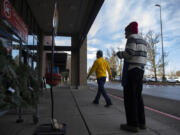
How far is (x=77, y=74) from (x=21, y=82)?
41.4 ft

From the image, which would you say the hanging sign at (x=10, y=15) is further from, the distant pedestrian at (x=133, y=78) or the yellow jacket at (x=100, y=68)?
the distant pedestrian at (x=133, y=78)

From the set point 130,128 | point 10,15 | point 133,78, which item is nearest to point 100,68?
point 133,78

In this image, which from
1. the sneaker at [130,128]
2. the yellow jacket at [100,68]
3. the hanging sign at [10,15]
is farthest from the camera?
the yellow jacket at [100,68]

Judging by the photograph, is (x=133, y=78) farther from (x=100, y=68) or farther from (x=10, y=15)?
(x=10, y=15)

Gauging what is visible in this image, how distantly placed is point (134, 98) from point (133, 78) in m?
0.33

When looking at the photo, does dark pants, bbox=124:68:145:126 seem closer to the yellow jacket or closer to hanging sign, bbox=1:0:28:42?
the yellow jacket

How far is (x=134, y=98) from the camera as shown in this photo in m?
2.78

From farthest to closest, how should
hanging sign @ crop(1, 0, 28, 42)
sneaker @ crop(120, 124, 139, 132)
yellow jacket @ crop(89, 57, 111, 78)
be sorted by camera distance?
yellow jacket @ crop(89, 57, 111, 78) < hanging sign @ crop(1, 0, 28, 42) < sneaker @ crop(120, 124, 139, 132)

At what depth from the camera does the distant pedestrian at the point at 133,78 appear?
2781mm

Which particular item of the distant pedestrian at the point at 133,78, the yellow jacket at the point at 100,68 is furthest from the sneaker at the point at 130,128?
the yellow jacket at the point at 100,68

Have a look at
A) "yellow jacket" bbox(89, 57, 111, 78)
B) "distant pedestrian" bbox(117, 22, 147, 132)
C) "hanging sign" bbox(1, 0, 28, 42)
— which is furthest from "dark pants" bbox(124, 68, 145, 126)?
"hanging sign" bbox(1, 0, 28, 42)

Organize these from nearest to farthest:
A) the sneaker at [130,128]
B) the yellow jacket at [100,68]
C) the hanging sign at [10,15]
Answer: the sneaker at [130,128], the hanging sign at [10,15], the yellow jacket at [100,68]

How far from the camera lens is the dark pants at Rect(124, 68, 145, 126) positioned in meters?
2.77

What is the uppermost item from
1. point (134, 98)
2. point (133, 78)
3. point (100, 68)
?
point (100, 68)
